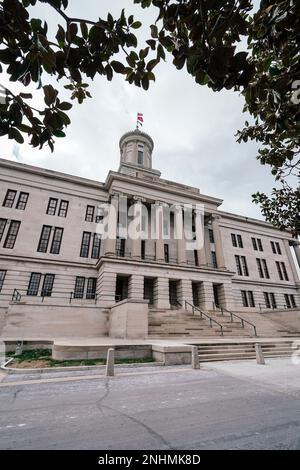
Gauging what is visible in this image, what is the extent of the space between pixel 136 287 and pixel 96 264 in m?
5.11

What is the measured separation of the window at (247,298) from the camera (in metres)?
30.5

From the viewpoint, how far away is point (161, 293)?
2302 cm

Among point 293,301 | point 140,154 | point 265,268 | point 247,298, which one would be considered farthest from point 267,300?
point 140,154

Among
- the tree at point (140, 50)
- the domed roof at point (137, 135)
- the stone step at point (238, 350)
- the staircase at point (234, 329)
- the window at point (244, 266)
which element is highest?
the domed roof at point (137, 135)

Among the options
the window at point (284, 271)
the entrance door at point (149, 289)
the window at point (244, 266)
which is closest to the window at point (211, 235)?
the window at point (244, 266)

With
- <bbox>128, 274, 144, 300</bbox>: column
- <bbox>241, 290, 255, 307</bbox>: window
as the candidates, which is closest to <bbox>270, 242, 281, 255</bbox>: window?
<bbox>241, 290, 255, 307</bbox>: window

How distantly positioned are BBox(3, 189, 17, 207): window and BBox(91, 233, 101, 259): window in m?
9.47

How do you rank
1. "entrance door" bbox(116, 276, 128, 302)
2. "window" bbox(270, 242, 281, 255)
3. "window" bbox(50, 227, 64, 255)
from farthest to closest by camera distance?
"window" bbox(270, 242, 281, 255), "entrance door" bbox(116, 276, 128, 302), "window" bbox(50, 227, 64, 255)

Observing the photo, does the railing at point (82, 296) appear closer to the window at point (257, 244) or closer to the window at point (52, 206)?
the window at point (52, 206)

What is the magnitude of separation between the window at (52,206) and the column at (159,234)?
11.8m

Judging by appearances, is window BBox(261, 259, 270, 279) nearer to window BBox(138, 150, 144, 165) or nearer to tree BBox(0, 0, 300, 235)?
window BBox(138, 150, 144, 165)

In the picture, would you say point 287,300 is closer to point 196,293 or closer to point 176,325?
point 196,293

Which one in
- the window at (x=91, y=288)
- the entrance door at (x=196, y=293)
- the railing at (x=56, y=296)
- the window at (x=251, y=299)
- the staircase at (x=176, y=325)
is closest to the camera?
the staircase at (x=176, y=325)

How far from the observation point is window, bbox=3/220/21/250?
22248mm
